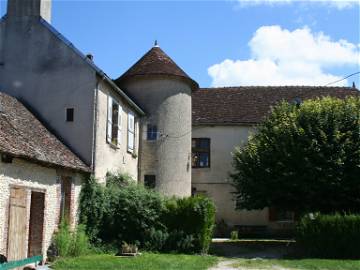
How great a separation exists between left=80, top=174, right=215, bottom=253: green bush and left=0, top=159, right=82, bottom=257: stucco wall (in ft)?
3.68

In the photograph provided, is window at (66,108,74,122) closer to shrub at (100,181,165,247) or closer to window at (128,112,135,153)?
shrub at (100,181,165,247)

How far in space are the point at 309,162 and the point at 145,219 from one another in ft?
23.0

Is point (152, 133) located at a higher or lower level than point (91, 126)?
higher

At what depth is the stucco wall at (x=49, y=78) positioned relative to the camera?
1938 cm

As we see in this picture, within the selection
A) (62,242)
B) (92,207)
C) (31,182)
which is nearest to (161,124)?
(92,207)

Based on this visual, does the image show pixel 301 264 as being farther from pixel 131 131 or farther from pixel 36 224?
pixel 131 131

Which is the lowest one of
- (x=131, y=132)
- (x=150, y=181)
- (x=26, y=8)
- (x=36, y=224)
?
(x=36, y=224)

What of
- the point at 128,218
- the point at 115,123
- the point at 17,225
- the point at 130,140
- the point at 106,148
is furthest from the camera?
the point at 130,140

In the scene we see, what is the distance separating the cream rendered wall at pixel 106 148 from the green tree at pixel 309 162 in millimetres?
5306

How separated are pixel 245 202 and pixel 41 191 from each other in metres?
10.6

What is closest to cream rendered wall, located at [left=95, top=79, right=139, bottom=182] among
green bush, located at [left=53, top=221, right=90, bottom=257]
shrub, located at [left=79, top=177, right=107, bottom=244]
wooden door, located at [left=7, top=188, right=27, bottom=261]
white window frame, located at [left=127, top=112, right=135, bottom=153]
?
white window frame, located at [left=127, top=112, right=135, bottom=153]

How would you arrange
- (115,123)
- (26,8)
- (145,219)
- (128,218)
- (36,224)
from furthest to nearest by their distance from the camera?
(115,123) < (26,8) < (145,219) < (128,218) < (36,224)

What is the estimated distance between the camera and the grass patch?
16.5 m

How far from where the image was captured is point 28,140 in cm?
1584
